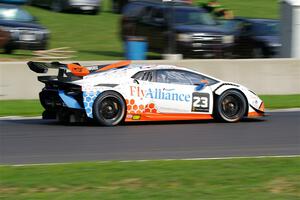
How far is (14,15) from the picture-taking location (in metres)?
26.4

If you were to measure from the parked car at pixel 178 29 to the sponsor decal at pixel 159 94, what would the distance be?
26.3 ft

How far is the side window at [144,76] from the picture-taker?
47.4 feet

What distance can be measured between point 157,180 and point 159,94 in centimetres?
588

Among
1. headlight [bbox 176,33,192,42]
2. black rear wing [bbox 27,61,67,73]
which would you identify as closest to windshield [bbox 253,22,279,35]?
headlight [bbox 176,33,192,42]

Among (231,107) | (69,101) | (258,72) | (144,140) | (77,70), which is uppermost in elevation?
(77,70)

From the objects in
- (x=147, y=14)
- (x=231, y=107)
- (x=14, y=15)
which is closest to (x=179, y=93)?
(x=231, y=107)

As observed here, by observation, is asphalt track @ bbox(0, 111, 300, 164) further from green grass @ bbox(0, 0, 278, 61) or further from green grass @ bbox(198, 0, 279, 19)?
green grass @ bbox(198, 0, 279, 19)

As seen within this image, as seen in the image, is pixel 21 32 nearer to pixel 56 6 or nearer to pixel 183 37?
pixel 183 37

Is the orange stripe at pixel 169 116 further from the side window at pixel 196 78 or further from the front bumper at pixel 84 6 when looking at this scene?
the front bumper at pixel 84 6

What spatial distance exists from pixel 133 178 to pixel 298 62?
11622 millimetres

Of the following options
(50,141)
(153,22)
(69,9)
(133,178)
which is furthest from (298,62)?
(69,9)

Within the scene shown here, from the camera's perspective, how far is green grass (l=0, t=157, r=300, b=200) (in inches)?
316

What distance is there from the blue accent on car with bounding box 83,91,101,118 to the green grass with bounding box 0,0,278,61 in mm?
10321

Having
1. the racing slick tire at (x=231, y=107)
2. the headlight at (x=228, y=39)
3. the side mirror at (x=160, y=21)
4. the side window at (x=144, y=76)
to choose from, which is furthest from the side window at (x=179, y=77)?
the side mirror at (x=160, y=21)
